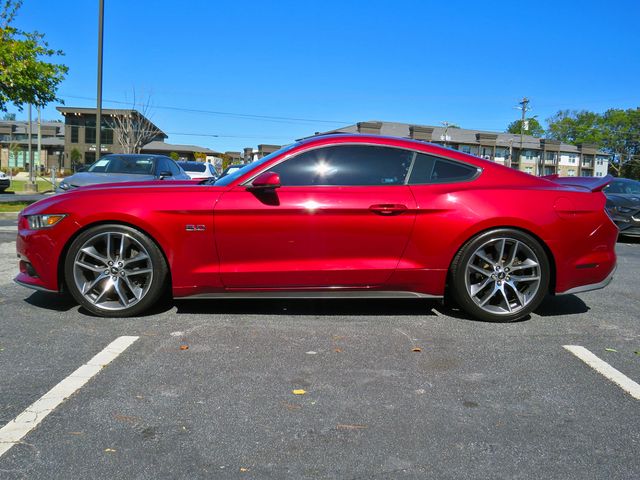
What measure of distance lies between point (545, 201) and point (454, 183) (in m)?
0.73

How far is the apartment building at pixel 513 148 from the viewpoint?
243 ft

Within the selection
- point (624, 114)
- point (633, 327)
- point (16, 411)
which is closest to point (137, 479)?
point (16, 411)

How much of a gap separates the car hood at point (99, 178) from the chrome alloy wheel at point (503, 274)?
26.4 ft

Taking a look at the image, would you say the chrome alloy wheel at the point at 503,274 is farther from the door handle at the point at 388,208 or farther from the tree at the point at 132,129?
the tree at the point at 132,129

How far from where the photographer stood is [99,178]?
36.0ft

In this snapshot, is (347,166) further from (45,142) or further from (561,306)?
(45,142)

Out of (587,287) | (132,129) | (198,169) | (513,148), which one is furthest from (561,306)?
(513,148)

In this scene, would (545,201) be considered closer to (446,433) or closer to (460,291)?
(460,291)

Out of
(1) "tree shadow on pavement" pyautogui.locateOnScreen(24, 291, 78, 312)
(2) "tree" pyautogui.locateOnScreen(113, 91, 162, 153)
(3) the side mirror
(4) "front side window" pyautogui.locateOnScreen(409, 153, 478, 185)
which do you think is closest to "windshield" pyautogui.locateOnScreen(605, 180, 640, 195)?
(4) "front side window" pyautogui.locateOnScreen(409, 153, 478, 185)

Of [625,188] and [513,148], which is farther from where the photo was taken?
[513,148]

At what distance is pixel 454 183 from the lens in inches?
171

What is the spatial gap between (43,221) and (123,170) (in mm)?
7676

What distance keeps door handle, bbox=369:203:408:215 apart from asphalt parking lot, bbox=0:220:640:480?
2.93 ft

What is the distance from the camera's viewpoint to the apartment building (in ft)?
243
